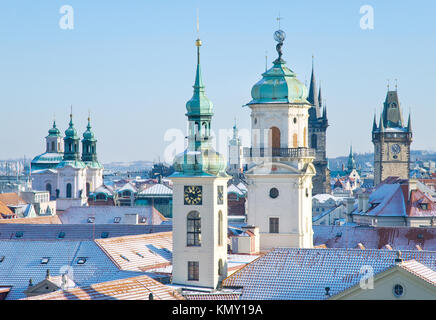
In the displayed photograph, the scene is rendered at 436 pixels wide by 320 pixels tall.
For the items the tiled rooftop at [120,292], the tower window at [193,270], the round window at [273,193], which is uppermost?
the round window at [273,193]

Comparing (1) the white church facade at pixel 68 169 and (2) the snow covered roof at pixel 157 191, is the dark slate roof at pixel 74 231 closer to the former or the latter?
(2) the snow covered roof at pixel 157 191

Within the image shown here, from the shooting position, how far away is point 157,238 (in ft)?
205

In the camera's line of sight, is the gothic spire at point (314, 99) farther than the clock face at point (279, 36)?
Yes

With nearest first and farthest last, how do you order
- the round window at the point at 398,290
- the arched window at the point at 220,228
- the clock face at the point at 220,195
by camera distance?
the round window at the point at 398,290 → the clock face at the point at 220,195 → the arched window at the point at 220,228

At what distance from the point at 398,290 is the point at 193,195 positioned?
10580 mm

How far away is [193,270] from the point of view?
46.8 m

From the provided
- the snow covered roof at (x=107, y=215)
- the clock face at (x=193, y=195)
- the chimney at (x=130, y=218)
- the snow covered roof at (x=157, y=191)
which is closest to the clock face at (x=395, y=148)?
the snow covered roof at (x=157, y=191)

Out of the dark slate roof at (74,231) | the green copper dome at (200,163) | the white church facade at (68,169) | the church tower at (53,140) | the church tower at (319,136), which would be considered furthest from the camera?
the church tower at (319,136)

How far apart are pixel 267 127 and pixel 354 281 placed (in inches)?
667

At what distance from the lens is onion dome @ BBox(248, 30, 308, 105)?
58.7 meters

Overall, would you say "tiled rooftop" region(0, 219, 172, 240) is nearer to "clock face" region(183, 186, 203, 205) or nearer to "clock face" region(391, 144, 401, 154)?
"clock face" region(183, 186, 203, 205)

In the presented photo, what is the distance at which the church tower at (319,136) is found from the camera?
174 meters

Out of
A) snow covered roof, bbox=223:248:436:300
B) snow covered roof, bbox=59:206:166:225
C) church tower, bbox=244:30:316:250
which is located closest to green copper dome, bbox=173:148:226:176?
snow covered roof, bbox=223:248:436:300

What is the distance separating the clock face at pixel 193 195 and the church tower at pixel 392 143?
136m
